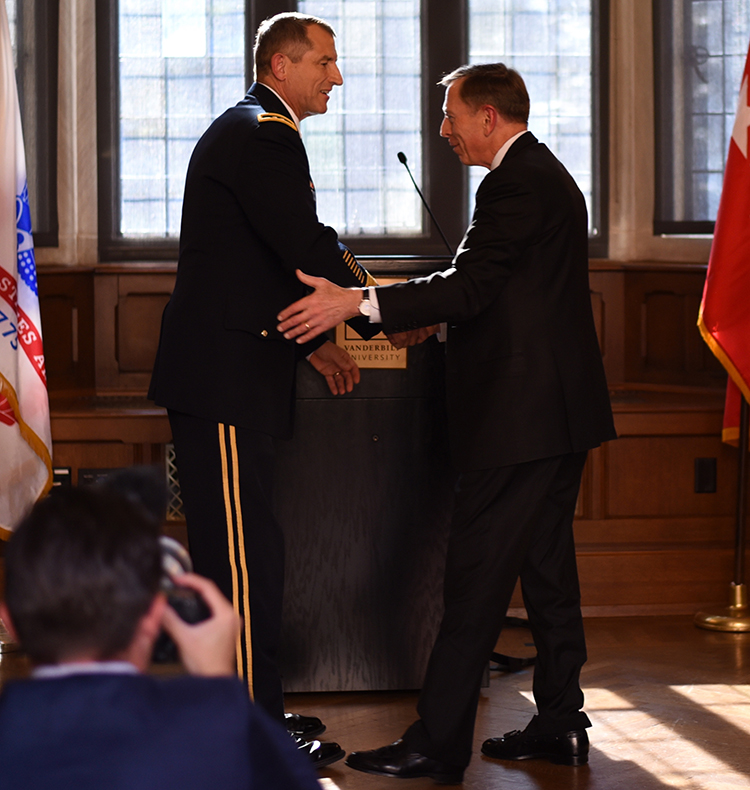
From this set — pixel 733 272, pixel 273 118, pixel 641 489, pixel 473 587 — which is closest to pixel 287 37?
pixel 273 118

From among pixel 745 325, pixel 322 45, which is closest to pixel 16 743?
pixel 322 45

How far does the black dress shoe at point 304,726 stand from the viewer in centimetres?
273

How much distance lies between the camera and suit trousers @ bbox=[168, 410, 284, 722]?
2.35m

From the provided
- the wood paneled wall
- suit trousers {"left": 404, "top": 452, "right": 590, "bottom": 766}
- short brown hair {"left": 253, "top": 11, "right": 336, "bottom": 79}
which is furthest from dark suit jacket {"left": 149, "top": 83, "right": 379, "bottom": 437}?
the wood paneled wall

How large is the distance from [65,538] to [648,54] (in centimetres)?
462

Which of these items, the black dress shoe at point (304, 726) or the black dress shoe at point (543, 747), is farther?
the black dress shoe at point (304, 726)

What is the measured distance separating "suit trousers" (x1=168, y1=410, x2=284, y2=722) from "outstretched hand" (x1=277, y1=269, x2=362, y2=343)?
0.24m

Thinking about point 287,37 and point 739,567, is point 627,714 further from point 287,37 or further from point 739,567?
point 287,37

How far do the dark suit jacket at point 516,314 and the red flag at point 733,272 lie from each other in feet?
5.08

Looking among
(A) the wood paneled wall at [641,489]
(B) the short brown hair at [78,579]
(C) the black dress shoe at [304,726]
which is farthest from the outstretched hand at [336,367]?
(B) the short brown hair at [78,579]

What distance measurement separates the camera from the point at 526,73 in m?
5.09

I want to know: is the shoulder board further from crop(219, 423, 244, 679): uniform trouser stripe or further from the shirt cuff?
crop(219, 423, 244, 679): uniform trouser stripe

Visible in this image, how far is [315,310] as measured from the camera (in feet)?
7.75

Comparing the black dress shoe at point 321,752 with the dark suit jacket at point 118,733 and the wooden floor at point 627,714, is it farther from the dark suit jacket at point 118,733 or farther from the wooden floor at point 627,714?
the dark suit jacket at point 118,733
